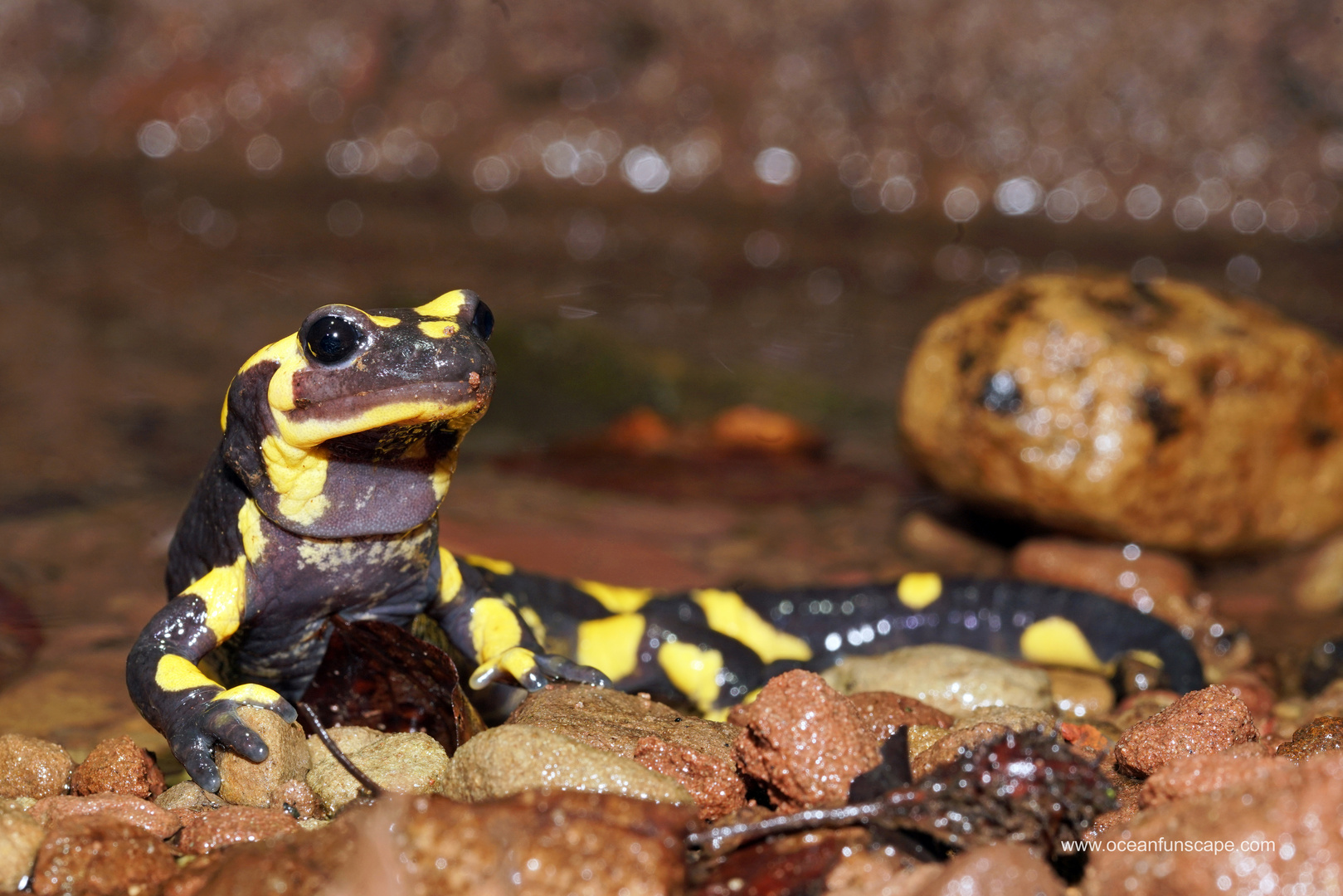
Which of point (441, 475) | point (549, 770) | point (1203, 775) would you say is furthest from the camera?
point (441, 475)

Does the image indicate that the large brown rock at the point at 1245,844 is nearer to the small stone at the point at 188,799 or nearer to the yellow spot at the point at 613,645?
the small stone at the point at 188,799

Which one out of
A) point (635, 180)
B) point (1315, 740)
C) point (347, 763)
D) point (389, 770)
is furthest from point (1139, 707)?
point (635, 180)

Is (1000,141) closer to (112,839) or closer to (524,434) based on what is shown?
(524,434)

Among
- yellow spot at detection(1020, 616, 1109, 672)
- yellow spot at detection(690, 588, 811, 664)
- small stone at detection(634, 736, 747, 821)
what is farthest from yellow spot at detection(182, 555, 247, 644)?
yellow spot at detection(1020, 616, 1109, 672)

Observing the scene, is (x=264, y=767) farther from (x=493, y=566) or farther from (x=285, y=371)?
(x=493, y=566)

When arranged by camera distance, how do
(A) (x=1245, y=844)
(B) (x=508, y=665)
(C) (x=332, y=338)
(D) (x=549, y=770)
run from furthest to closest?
1. (B) (x=508, y=665)
2. (C) (x=332, y=338)
3. (D) (x=549, y=770)
4. (A) (x=1245, y=844)

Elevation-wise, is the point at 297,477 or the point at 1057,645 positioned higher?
the point at 297,477
